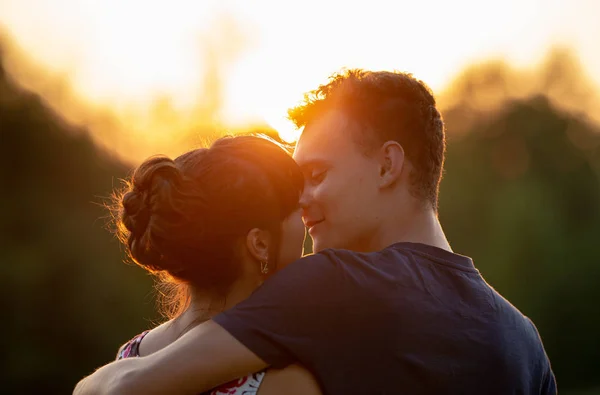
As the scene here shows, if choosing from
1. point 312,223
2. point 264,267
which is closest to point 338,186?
point 312,223

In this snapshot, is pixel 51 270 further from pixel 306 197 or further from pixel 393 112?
pixel 393 112

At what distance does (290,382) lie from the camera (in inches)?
86.9

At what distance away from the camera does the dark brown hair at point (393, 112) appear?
319cm

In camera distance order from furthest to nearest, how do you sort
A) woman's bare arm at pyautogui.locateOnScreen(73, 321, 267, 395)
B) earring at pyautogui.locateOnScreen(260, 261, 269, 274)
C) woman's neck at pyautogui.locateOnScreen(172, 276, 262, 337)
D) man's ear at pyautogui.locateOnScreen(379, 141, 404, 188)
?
1. man's ear at pyautogui.locateOnScreen(379, 141, 404, 188)
2. earring at pyautogui.locateOnScreen(260, 261, 269, 274)
3. woman's neck at pyautogui.locateOnScreen(172, 276, 262, 337)
4. woman's bare arm at pyautogui.locateOnScreen(73, 321, 267, 395)

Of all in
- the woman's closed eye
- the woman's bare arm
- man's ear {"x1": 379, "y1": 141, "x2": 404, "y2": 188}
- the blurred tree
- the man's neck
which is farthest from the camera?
the blurred tree

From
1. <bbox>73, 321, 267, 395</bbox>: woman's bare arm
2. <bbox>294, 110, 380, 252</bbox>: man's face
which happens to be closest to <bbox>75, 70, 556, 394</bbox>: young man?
<bbox>73, 321, 267, 395</bbox>: woman's bare arm

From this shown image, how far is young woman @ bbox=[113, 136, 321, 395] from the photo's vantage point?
2465 mm

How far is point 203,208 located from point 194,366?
1.69 ft

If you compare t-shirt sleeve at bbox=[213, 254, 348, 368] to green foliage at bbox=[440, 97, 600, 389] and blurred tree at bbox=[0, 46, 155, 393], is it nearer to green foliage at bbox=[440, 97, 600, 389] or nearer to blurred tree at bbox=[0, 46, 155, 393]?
blurred tree at bbox=[0, 46, 155, 393]

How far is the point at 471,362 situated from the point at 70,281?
1671cm

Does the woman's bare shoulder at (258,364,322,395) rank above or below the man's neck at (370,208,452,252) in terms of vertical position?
below

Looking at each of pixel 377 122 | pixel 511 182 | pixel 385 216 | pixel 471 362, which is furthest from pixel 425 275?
pixel 511 182

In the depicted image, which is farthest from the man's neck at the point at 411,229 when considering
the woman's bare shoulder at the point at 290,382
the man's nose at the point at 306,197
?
the woman's bare shoulder at the point at 290,382

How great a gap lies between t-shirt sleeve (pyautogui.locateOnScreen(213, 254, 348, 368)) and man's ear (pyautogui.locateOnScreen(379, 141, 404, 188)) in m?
0.90
